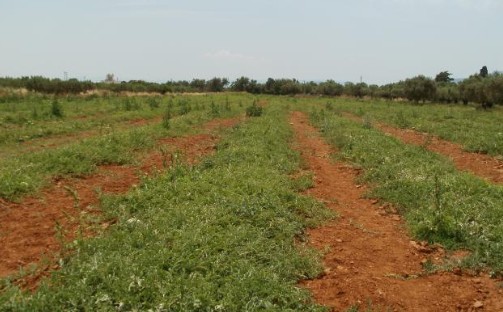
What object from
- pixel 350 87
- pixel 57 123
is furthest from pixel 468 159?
pixel 350 87

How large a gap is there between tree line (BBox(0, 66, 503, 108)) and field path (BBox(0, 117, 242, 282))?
131ft

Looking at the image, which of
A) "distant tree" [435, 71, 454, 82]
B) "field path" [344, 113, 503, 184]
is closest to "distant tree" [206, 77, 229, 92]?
"distant tree" [435, 71, 454, 82]

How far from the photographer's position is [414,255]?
7.46m

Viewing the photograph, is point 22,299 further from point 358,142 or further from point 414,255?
point 358,142

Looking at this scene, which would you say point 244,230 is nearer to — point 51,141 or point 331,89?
point 51,141

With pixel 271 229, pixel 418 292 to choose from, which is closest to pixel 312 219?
pixel 271 229

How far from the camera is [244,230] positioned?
7402 mm

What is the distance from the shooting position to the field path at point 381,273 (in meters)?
5.91

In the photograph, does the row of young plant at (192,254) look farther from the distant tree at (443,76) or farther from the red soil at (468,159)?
the distant tree at (443,76)

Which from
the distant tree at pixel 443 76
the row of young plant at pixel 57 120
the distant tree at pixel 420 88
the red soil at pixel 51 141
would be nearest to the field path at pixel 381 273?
the red soil at pixel 51 141

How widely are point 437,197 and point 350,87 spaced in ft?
243

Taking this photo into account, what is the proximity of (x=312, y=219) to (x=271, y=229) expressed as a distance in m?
1.29

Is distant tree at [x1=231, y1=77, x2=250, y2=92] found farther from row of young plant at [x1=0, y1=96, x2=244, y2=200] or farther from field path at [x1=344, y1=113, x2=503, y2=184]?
row of young plant at [x1=0, y1=96, x2=244, y2=200]

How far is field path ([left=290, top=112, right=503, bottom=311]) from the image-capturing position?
5.91 metres
